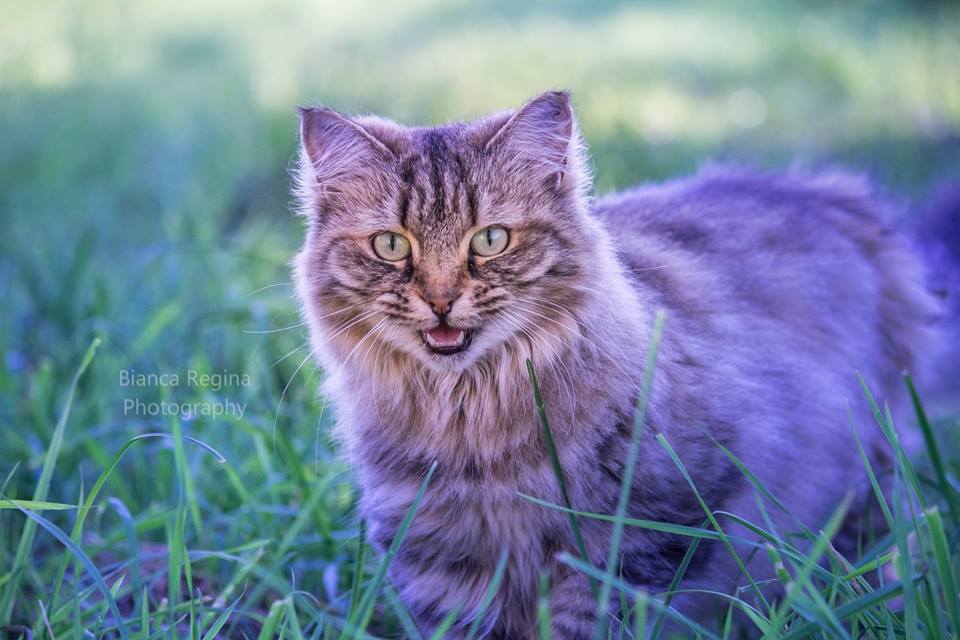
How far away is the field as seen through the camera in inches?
78.5

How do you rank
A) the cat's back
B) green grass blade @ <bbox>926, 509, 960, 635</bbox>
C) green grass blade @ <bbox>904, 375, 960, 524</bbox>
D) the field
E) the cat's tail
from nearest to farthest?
green grass blade @ <bbox>926, 509, 960, 635</bbox>, green grass blade @ <bbox>904, 375, 960, 524</bbox>, the field, the cat's back, the cat's tail

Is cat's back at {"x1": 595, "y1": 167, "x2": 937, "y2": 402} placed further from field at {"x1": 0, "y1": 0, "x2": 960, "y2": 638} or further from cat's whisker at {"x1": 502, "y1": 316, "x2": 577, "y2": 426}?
field at {"x1": 0, "y1": 0, "x2": 960, "y2": 638}

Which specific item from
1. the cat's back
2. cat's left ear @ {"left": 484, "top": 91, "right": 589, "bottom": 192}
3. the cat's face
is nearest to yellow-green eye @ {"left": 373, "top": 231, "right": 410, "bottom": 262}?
the cat's face

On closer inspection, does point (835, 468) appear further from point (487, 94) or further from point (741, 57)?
point (741, 57)

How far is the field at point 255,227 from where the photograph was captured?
6.55 ft

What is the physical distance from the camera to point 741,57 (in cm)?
743

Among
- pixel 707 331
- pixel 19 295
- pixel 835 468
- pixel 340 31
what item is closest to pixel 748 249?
pixel 707 331

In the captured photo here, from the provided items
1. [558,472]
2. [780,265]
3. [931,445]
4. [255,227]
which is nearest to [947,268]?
[780,265]

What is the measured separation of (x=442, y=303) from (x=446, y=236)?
149mm

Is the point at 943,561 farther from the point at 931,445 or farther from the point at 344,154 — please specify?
the point at 344,154

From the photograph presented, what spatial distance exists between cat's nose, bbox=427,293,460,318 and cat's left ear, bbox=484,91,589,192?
0.34 m

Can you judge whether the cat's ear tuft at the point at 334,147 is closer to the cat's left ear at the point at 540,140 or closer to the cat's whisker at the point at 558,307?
the cat's left ear at the point at 540,140

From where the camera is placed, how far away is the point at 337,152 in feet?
6.97

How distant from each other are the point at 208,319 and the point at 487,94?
10.7ft
